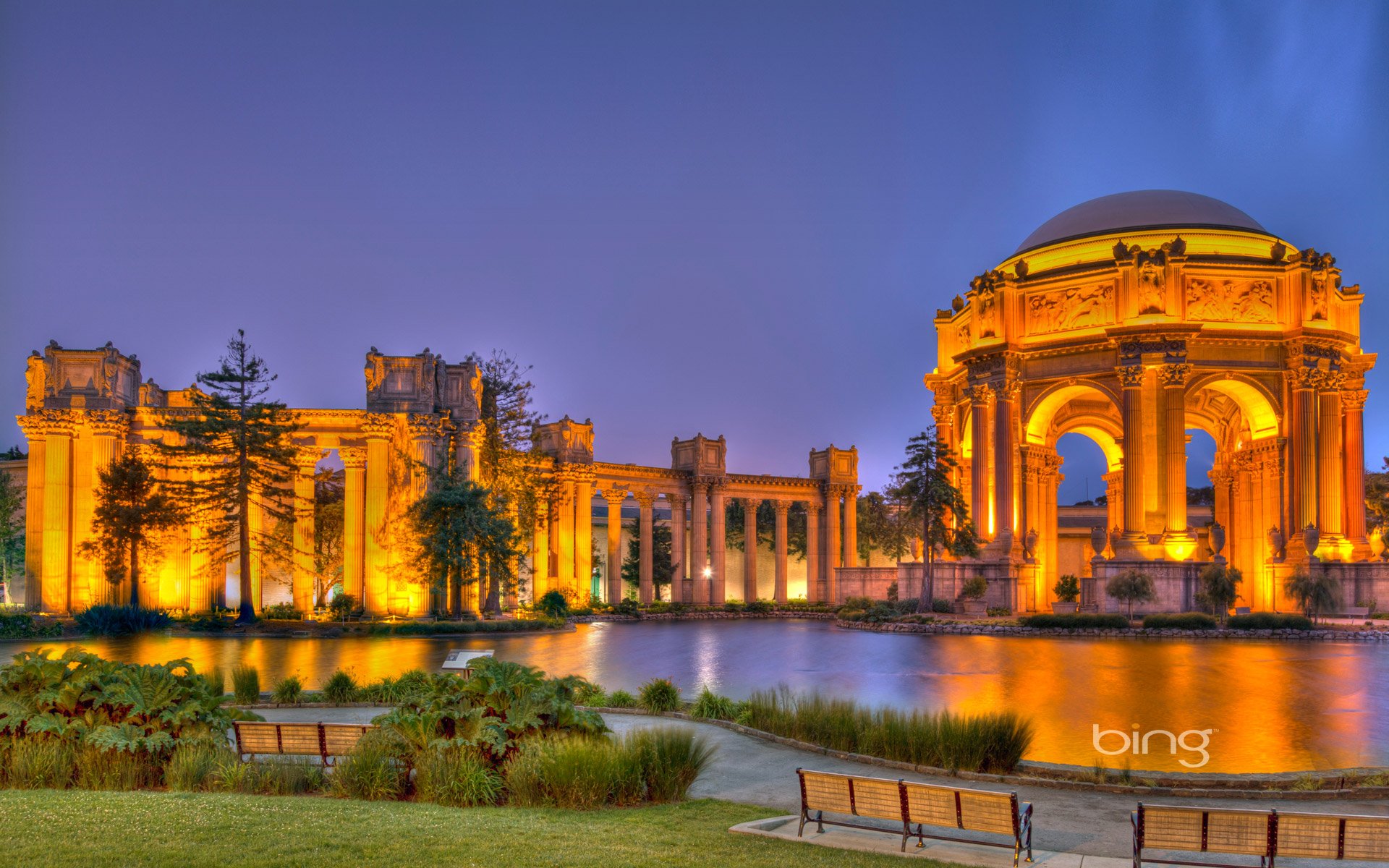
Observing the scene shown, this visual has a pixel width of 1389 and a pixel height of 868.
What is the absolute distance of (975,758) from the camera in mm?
12227

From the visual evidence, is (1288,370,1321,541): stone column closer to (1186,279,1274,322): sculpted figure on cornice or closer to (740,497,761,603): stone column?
(1186,279,1274,322): sculpted figure on cornice

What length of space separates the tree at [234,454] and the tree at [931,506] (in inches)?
1062

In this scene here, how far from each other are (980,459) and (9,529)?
165ft

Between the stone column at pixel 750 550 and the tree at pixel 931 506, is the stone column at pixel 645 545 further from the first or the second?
the tree at pixel 931 506

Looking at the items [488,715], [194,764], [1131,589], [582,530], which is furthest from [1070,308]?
[194,764]

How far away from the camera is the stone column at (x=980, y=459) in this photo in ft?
182

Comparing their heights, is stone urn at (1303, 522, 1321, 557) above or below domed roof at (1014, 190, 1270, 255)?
below

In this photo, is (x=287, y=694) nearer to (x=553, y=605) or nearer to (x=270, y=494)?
(x=270, y=494)

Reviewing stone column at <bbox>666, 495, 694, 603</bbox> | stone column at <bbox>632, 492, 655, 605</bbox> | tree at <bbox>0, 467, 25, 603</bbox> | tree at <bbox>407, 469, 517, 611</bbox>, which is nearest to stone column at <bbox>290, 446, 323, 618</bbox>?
tree at <bbox>407, 469, 517, 611</bbox>

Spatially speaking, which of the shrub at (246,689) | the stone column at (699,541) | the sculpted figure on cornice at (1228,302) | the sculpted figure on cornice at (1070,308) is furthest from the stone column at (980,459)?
the shrub at (246,689)

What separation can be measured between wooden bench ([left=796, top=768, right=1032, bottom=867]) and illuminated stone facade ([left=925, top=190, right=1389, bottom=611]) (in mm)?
40433

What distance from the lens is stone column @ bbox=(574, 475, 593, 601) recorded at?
62312 mm

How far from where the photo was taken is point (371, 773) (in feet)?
35.1

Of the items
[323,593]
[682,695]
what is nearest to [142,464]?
[323,593]
